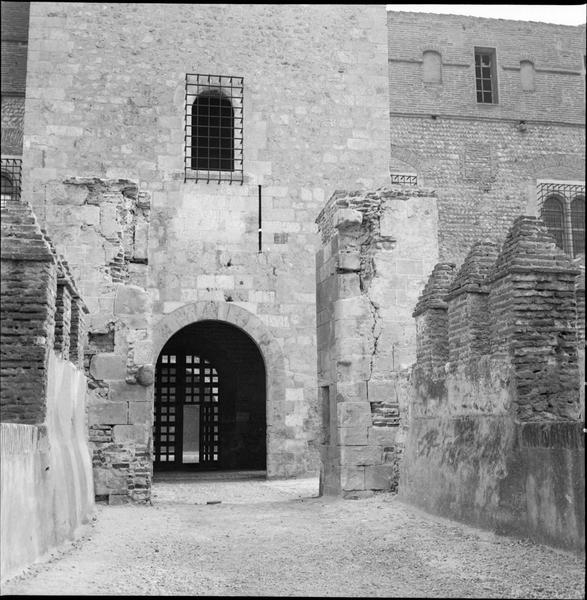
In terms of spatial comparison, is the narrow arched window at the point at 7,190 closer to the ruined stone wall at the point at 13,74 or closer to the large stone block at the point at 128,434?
the ruined stone wall at the point at 13,74

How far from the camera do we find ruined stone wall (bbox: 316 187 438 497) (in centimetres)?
952

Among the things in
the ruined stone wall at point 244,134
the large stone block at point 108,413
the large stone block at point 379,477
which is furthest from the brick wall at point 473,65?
the large stone block at point 108,413

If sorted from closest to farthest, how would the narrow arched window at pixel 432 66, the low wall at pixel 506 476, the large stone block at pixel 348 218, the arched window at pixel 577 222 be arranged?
the low wall at pixel 506 476, the large stone block at pixel 348 218, the arched window at pixel 577 222, the narrow arched window at pixel 432 66

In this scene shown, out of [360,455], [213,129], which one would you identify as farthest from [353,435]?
[213,129]

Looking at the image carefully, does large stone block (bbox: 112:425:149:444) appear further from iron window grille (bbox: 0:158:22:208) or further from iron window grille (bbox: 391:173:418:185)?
iron window grille (bbox: 391:173:418:185)

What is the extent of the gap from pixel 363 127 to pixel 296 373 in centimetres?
429

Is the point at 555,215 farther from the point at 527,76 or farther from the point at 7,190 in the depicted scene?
the point at 7,190

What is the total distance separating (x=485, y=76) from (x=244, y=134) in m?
8.49

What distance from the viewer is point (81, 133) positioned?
13430 mm

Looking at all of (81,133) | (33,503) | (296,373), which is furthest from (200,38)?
(33,503)

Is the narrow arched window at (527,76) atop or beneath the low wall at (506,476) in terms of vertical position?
atop

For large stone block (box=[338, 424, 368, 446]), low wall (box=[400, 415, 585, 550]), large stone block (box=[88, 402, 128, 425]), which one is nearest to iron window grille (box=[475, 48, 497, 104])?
large stone block (box=[338, 424, 368, 446])

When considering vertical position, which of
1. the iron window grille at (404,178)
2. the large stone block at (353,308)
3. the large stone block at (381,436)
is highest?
the iron window grille at (404,178)

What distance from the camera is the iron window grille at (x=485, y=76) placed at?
1975 cm
